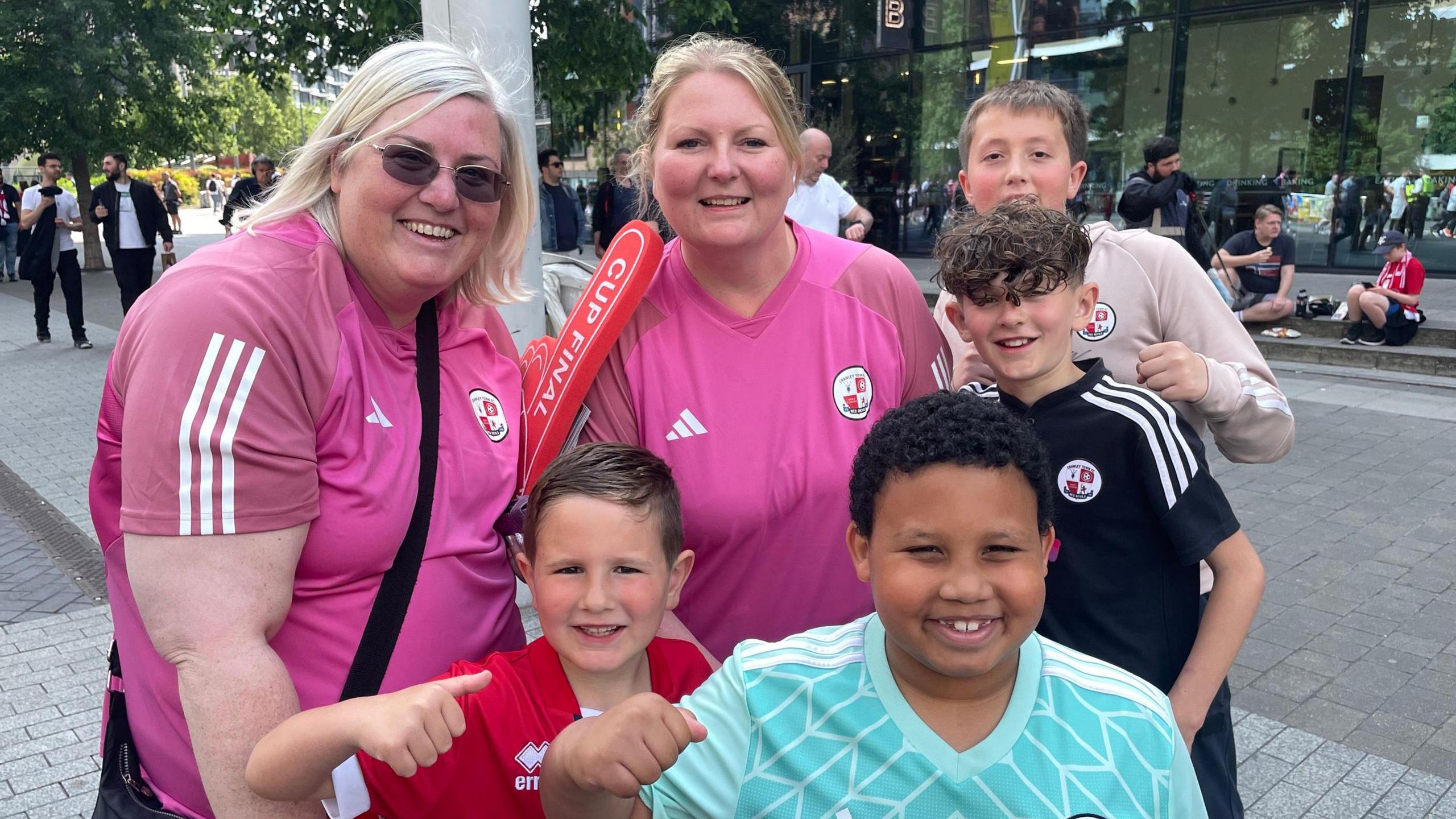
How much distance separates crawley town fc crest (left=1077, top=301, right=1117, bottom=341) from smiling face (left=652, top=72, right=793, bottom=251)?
28.3 inches

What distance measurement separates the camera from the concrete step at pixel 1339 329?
10.2m

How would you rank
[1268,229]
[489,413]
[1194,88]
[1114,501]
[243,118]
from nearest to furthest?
[1114,501] < [489,413] < [1268,229] < [1194,88] < [243,118]

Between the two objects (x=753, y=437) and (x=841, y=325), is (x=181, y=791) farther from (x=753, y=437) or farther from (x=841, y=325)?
(x=841, y=325)

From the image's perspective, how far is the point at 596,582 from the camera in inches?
68.8

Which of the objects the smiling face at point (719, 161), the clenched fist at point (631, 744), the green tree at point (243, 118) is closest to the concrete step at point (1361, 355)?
the smiling face at point (719, 161)

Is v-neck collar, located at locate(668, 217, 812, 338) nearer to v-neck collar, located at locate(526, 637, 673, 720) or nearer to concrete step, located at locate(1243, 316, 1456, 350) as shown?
v-neck collar, located at locate(526, 637, 673, 720)

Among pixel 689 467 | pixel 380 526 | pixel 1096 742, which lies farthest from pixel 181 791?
pixel 1096 742

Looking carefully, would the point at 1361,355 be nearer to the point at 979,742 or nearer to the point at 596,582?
the point at 979,742

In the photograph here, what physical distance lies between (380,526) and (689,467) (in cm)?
63

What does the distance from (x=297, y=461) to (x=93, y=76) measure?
73.6 ft

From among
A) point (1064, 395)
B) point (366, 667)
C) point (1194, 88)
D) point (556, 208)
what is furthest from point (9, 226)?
point (1064, 395)

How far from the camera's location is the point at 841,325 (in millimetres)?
2195

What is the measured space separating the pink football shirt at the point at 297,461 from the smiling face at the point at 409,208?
48 mm

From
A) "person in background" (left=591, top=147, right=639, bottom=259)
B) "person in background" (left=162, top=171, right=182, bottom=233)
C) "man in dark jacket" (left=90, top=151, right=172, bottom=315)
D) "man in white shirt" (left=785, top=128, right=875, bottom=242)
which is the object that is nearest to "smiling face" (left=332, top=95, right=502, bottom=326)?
"man in white shirt" (left=785, top=128, right=875, bottom=242)
